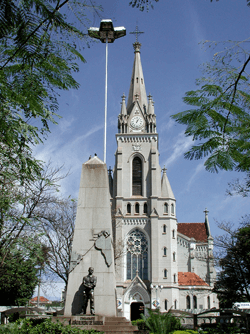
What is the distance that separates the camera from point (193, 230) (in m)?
67.1

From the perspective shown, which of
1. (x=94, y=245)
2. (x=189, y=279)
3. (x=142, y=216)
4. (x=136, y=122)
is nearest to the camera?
(x=94, y=245)

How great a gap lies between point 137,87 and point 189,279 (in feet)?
103

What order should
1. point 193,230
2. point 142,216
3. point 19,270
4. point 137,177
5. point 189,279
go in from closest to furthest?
1. point 19,270
2. point 142,216
3. point 189,279
4. point 137,177
5. point 193,230

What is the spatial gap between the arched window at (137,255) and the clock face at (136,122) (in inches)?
658

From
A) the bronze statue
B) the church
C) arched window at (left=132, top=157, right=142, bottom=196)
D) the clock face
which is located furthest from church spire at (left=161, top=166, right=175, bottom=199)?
the bronze statue

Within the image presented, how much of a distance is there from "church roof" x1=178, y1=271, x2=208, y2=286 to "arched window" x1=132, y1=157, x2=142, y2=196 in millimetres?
13769

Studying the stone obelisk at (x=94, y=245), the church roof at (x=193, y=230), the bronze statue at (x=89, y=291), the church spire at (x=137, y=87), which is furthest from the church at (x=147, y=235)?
the bronze statue at (x=89, y=291)

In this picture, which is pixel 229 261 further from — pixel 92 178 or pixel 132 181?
pixel 132 181

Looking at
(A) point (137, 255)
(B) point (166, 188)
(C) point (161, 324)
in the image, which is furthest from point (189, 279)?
(C) point (161, 324)

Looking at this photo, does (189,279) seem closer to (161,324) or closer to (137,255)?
(137,255)

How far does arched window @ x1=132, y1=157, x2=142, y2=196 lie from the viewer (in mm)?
53688

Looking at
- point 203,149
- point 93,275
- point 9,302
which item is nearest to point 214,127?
point 203,149

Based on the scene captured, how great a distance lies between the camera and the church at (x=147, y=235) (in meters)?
47.8

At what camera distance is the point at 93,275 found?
11.8 metres
